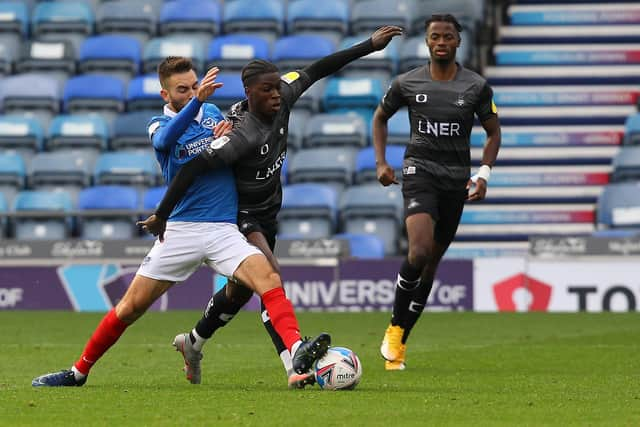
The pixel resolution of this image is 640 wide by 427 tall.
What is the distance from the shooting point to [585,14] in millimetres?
22125

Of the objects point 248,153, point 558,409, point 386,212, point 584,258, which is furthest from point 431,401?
point 386,212

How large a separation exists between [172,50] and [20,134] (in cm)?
257

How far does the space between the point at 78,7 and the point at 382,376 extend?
49.8 ft

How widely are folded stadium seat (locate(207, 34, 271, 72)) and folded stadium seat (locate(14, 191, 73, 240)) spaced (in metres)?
3.28

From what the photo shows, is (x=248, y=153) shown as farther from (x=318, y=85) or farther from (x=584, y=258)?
(x=318, y=85)

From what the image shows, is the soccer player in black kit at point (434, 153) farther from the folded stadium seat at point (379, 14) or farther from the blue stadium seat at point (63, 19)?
the blue stadium seat at point (63, 19)

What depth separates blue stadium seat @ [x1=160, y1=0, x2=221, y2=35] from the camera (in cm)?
2212

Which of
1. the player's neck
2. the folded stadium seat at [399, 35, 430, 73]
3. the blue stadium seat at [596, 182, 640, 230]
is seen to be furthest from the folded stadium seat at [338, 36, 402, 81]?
the player's neck

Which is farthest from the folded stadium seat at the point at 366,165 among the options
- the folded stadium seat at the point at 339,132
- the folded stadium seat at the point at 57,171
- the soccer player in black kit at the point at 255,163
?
the soccer player in black kit at the point at 255,163

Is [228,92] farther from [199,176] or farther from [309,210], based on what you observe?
[199,176]

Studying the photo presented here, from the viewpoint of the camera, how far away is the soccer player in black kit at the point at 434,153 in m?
9.15

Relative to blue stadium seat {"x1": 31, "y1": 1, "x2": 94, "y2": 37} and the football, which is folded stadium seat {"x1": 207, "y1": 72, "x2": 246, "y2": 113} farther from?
the football

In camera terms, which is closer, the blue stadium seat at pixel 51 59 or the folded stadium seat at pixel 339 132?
the folded stadium seat at pixel 339 132

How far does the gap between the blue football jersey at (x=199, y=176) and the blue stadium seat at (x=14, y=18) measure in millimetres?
15426
